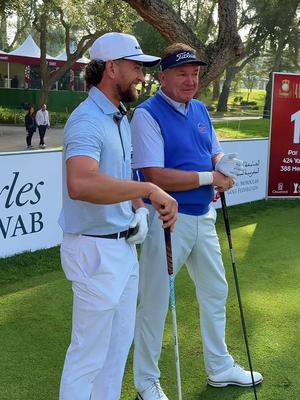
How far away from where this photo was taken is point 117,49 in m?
2.10

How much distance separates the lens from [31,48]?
29.0 metres

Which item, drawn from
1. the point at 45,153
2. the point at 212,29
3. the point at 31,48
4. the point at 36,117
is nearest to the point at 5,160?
the point at 45,153

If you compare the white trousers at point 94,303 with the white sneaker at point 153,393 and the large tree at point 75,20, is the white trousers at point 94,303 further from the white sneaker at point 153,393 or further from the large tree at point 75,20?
the large tree at point 75,20

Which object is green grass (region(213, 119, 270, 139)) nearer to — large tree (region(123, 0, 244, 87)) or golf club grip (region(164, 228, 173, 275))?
large tree (region(123, 0, 244, 87))

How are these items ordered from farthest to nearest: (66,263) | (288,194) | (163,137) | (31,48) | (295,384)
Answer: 1. (31,48)
2. (288,194)
3. (295,384)
4. (163,137)
5. (66,263)

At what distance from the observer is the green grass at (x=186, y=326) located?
3.14 m

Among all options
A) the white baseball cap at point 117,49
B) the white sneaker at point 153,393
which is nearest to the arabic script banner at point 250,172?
the white sneaker at point 153,393

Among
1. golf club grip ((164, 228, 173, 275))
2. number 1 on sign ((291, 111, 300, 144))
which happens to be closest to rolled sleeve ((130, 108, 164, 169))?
golf club grip ((164, 228, 173, 275))

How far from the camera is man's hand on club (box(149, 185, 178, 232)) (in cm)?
205

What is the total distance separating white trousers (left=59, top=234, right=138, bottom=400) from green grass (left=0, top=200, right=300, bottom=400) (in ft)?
3.09

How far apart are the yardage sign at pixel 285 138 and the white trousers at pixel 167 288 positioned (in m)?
5.81

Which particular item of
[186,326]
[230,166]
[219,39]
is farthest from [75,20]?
[230,166]

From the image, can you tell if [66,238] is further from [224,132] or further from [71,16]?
[71,16]

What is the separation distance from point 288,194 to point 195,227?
6.32 metres
